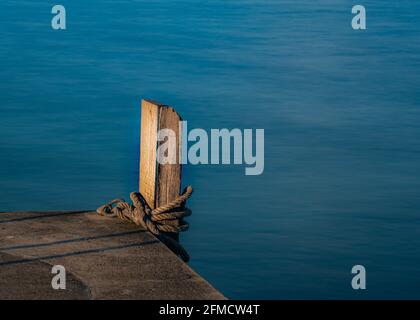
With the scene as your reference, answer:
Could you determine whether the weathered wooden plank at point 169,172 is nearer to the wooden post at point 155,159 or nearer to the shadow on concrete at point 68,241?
the wooden post at point 155,159

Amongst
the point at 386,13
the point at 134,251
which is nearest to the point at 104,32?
the point at 386,13

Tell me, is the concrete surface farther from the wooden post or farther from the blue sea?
the blue sea

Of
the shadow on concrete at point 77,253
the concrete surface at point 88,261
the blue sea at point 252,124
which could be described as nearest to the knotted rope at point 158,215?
the concrete surface at point 88,261

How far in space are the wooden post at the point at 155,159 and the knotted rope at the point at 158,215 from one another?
80mm

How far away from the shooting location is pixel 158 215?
8.54 m

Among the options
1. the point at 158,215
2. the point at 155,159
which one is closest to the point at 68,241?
the point at 158,215

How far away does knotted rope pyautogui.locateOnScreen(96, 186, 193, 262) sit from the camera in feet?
27.5

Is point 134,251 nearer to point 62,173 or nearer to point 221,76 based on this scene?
point 62,173

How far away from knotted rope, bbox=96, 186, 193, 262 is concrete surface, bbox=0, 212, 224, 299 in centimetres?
7

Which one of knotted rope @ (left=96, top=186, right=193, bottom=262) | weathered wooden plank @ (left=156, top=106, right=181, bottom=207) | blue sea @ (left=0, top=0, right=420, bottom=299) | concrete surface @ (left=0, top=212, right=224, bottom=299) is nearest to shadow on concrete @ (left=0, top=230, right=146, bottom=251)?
concrete surface @ (left=0, top=212, right=224, bottom=299)

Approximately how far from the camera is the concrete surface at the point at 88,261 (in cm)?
671

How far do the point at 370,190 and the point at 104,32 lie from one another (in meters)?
14.3

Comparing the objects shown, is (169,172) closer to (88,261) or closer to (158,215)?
(158,215)

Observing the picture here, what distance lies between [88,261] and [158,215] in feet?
4.18
